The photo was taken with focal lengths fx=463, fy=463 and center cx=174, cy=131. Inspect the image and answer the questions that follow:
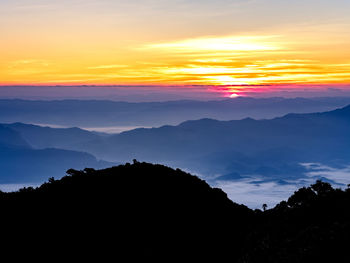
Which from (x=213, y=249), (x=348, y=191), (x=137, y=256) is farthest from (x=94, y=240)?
(x=348, y=191)

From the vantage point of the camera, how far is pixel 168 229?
2889 centimetres

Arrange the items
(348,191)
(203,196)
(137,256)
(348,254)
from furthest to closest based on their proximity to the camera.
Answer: (203,196), (348,191), (137,256), (348,254)

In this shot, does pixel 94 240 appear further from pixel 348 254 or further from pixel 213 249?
pixel 348 254

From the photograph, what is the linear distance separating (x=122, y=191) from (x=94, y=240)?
18.9 ft

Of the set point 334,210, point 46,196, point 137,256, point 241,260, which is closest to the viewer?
point 241,260

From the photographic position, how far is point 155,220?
96.3ft

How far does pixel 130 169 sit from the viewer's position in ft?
118

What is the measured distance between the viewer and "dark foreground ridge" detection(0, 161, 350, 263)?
77.6 ft

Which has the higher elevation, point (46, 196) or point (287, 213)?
point (46, 196)

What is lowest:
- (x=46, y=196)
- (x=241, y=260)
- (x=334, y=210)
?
(x=241, y=260)

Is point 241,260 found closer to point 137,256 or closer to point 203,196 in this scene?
point 137,256

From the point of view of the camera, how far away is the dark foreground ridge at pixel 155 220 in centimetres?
2364

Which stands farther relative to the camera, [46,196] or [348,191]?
[46,196]

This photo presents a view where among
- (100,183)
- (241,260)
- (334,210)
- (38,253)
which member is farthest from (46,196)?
(334,210)
